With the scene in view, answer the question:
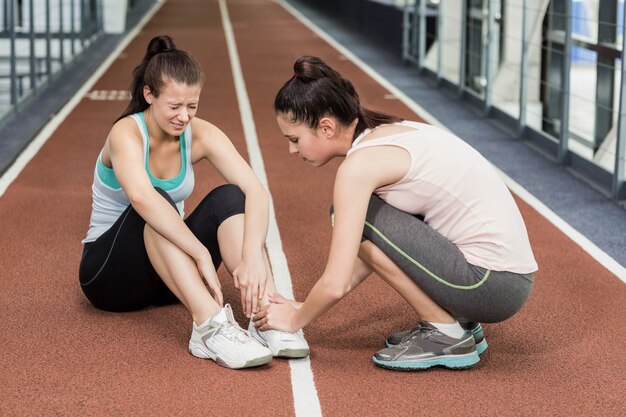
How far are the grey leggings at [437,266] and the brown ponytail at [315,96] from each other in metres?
0.41

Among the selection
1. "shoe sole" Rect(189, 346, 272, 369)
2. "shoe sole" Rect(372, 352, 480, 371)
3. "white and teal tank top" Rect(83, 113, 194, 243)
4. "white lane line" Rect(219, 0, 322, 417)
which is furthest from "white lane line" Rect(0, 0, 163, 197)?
"shoe sole" Rect(372, 352, 480, 371)

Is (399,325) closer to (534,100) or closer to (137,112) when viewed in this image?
(137,112)

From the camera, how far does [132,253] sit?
206 inches

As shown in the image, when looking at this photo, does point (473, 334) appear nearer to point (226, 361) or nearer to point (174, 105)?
point (226, 361)

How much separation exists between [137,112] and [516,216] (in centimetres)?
181

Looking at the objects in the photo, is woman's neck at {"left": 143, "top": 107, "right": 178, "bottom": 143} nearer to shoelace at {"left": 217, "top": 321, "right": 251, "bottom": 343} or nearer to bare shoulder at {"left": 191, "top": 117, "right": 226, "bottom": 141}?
bare shoulder at {"left": 191, "top": 117, "right": 226, "bottom": 141}

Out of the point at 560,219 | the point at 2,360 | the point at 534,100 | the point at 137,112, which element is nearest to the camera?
the point at 2,360

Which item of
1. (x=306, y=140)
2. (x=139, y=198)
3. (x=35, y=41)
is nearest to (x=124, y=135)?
(x=139, y=198)

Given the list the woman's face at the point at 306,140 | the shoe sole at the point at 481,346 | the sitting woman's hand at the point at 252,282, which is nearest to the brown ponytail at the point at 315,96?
the woman's face at the point at 306,140

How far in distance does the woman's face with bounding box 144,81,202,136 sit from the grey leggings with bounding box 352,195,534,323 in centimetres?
97

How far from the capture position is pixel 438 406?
4.46 metres

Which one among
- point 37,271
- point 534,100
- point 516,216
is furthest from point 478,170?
point 534,100

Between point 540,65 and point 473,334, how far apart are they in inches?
341

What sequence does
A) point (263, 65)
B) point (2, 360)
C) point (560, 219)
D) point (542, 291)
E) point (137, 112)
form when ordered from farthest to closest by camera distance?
point (263, 65) < point (560, 219) < point (542, 291) < point (137, 112) < point (2, 360)
